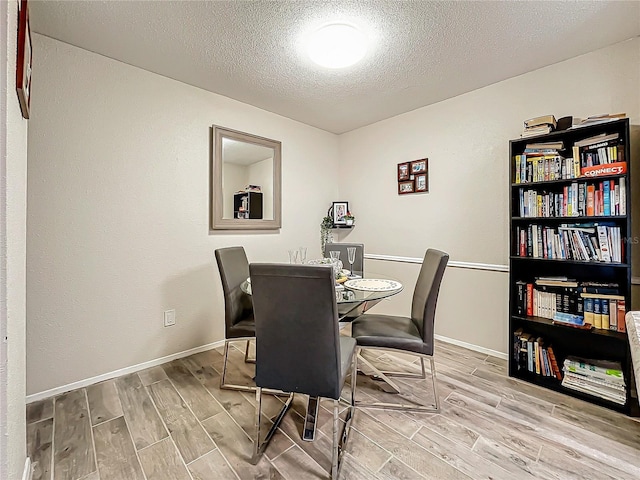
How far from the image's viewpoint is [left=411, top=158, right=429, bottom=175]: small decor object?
3097mm

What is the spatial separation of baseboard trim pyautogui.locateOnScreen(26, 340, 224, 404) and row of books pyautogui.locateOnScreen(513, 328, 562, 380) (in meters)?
2.55

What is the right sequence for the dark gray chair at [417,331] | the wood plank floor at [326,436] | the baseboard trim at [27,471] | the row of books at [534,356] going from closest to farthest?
the baseboard trim at [27,471] < the wood plank floor at [326,436] < the dark gray chair at [417,331] < the row of books at [534,356]

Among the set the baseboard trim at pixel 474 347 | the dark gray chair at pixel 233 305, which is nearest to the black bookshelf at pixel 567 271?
the baseboard trim at pixel 474 347

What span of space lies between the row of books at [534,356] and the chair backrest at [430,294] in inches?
36.1

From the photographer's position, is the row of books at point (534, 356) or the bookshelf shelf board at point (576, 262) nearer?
the bookshelf shelf board at point (576, 262)

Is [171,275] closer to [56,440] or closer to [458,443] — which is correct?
[56,440]

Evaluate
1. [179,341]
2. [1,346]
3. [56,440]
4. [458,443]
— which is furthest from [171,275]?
[458,443]

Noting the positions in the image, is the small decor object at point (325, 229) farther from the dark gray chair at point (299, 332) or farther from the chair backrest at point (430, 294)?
the dark gray chair at point (299, 332)

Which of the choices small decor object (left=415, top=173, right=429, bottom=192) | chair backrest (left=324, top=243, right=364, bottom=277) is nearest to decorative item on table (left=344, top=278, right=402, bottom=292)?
chair backrest (left=324, top=243, right=364, bottom=277)

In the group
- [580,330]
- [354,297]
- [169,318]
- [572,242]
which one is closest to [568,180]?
[572,242]

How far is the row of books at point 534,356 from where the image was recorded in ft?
7.11

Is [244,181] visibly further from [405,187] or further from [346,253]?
[405,187]

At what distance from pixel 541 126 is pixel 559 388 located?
1.84 metres

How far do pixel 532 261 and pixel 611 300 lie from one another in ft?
1.70
